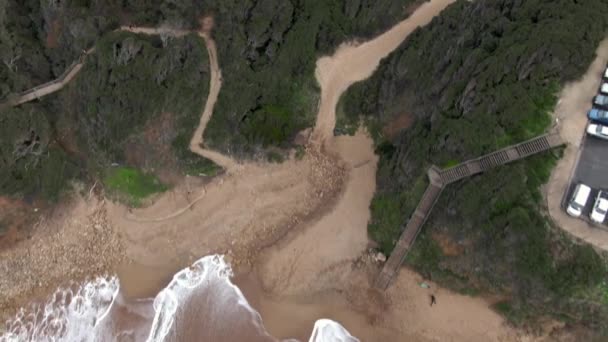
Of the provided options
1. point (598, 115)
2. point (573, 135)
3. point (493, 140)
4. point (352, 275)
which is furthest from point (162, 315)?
point (598, 115)

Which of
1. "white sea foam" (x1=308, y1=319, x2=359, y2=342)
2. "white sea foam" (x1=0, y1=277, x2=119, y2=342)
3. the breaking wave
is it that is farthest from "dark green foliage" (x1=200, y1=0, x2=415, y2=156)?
"white sea foam" (x1=0, y1=277, x2=119, y2=342)

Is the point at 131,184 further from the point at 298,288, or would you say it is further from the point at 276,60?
the point at 298,288

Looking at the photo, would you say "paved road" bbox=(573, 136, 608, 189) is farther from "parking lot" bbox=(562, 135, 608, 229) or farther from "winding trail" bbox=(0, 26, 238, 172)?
"winding trail" bbox=(0, 26, 238, 172)

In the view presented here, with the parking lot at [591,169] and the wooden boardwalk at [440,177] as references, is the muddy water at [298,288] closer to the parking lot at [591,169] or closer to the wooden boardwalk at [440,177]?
the wooden boardwalk at [440,177]

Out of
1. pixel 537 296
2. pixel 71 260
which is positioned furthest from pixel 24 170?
pixel 537 296

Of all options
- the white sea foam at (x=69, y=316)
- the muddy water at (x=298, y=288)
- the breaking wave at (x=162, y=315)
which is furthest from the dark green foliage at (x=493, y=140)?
the white sea foam at (x=69, y=316)
